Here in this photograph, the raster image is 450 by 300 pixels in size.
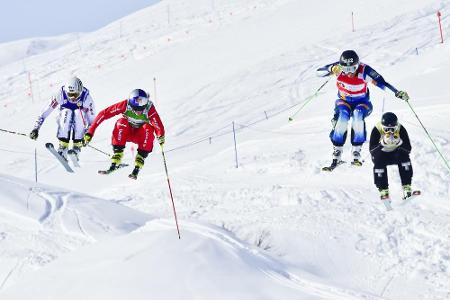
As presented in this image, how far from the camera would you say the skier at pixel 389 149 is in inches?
391

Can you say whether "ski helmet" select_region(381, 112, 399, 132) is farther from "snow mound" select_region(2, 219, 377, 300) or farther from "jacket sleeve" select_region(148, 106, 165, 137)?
"jacket sleeve" select_region(148, 106, 165, 137)

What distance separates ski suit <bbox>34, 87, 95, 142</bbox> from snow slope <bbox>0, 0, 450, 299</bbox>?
1865 mm

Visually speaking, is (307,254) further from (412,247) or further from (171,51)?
(171,51)

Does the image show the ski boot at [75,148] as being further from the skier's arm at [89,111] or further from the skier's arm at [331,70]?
the skier's arm at [331,70]

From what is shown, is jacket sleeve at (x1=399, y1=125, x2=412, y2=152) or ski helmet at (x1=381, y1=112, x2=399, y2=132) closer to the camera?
ski helmet at (x1=381, y1=112, x2=399, y2=132)

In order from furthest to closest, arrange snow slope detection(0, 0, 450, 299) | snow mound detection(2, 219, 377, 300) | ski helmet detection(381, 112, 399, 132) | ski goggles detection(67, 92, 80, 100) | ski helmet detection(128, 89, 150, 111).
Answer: ski goggles detection(67, 92, 80, 100) < snow slope detection(0, 0, 450, 299) < ski helmet detection(128, 89, 150, 111) < ski helmet detection(381, 112, 399, 132) < snow mound detection(2, 219, 377, 300)

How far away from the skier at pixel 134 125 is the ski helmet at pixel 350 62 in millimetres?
2971

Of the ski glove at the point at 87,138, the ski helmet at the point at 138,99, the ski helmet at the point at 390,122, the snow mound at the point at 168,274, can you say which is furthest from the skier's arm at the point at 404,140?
the ski glove at the point at 87,138

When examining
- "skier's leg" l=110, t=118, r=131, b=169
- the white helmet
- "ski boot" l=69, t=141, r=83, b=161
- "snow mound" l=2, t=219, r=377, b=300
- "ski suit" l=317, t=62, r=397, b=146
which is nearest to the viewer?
"snow mound" l=2, t=219, r=377, b=300

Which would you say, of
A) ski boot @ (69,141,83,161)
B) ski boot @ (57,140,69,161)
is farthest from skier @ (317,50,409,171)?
ski boot @ (57,140,69,161)

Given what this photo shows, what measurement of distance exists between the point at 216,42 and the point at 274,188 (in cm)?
2332

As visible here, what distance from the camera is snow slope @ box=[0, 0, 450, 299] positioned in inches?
418

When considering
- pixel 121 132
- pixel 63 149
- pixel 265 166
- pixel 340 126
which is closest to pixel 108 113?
pixel 121 132

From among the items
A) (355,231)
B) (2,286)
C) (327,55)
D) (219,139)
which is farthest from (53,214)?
(327,55)
